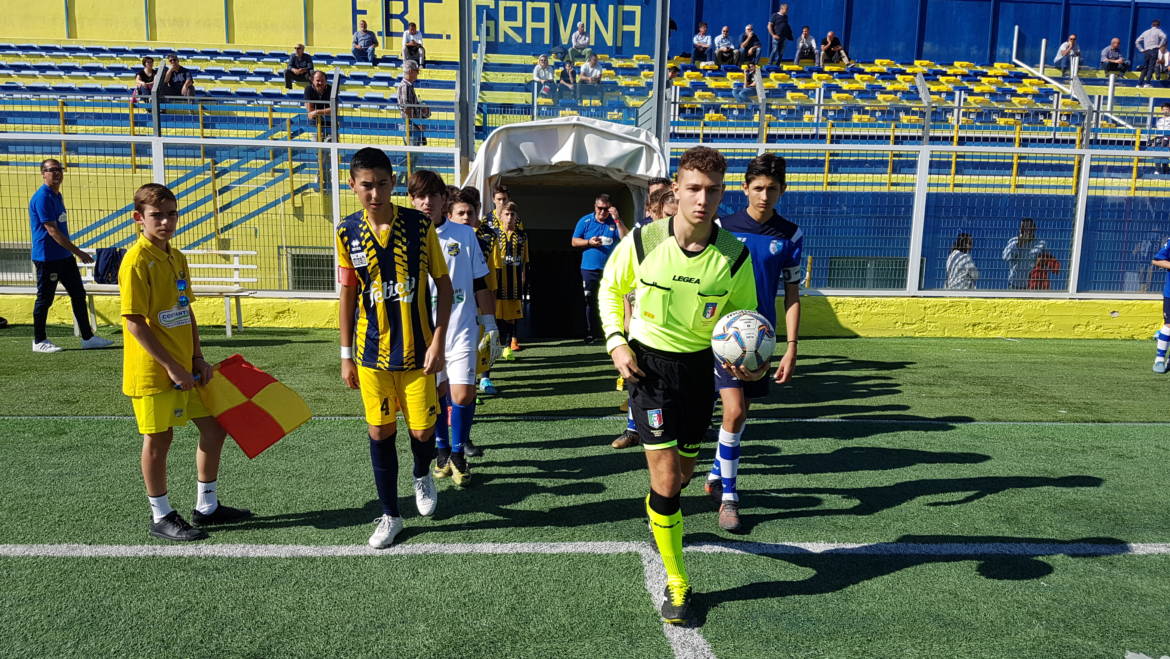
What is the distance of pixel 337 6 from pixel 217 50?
3.79m

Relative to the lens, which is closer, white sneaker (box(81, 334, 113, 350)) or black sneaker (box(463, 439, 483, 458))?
black sneaker (box(463, 439, 483, 458))

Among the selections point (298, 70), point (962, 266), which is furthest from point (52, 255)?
point (962, 266)

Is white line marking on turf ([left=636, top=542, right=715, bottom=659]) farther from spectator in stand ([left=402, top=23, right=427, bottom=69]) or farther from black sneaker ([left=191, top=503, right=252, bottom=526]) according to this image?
spectator in stand ([left=402, top=23, right=427, bottom=69])

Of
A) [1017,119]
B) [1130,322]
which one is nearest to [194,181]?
[1017,119]

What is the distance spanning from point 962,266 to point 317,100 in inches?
401

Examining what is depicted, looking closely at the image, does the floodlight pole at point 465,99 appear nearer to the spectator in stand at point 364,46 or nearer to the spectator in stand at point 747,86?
the spectator in stand at point 747,86

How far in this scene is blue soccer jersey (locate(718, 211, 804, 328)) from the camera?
4.32m

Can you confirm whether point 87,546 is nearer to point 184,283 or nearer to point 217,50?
point 184,283

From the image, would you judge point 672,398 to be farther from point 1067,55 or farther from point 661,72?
point 1067,55

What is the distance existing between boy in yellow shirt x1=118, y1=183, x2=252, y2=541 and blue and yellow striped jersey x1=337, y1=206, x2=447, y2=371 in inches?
31.9

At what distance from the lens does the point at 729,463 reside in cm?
424

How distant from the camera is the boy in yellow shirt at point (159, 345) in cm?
354

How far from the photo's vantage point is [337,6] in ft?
77.2

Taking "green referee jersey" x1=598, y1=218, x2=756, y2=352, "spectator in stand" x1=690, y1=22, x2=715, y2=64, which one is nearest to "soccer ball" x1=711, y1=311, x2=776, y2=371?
"green referee jersey" x1=598, y1=218, x2=756, y2=352
